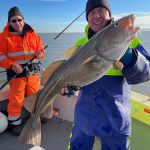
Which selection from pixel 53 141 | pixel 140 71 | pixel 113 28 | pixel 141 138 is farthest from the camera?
pixel 53 141

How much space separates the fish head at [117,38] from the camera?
249cm

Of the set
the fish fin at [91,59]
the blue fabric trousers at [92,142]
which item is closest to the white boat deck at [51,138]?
the blue fabric trousers at [92,142]

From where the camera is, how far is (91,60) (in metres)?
2.65

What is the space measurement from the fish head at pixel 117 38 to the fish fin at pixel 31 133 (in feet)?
3.71

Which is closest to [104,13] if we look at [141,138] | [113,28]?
[113,28]

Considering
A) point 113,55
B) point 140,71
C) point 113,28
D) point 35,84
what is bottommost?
point 35,84

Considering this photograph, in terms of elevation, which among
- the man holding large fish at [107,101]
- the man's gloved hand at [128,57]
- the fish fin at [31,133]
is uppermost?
the man's gloved hand at [128,57]

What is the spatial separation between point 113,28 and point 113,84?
0.71 meters

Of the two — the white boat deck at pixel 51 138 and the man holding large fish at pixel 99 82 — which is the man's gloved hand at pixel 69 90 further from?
the white boat deck at pixel 51 138

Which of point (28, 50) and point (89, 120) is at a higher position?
point (28, 50)

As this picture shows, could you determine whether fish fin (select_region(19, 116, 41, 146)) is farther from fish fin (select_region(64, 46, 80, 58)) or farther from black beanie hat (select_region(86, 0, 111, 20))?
black beanie hat (select_region(86, 0, 111, 20))

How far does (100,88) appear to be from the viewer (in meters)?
3.10

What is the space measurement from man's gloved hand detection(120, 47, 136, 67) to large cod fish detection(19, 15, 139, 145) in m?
0.15

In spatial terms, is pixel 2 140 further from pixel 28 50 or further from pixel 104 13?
pixel 104 13
